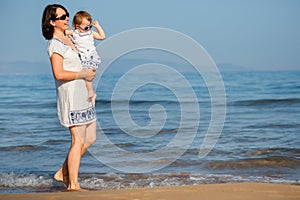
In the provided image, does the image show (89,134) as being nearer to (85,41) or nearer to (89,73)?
(89,73)

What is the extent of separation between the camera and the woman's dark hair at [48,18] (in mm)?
4199

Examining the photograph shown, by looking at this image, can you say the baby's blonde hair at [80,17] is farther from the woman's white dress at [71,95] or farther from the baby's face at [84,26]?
the woman's white dress at [71,95]

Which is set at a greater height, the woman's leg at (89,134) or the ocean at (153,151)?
the woman's leg at (89,134)

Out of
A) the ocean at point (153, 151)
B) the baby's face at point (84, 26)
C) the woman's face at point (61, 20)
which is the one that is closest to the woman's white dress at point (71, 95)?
the woman's face at point (61, 20)

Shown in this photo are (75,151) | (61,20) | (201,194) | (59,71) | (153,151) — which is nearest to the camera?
(201,194)

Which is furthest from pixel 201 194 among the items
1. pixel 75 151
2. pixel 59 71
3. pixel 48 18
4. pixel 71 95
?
pixel 48 18

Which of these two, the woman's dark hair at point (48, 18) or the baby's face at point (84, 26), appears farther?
the baby's face at point (84, 26)

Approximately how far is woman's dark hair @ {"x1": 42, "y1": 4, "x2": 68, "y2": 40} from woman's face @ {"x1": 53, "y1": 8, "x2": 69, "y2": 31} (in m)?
0.03

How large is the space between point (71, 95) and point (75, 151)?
52cm

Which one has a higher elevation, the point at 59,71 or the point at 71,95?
the point at 59,71

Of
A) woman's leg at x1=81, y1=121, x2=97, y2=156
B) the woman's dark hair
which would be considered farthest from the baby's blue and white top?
woman's leg at x1=81, y1=121, x2=97, y2=156

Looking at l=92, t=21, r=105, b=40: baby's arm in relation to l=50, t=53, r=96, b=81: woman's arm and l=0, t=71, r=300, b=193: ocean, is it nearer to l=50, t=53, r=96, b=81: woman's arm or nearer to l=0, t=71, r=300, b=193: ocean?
l=50, t=53, r=96, b=81: woman's arm

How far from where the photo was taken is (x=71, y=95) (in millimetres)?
4273

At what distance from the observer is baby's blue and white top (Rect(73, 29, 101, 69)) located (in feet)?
14.4
